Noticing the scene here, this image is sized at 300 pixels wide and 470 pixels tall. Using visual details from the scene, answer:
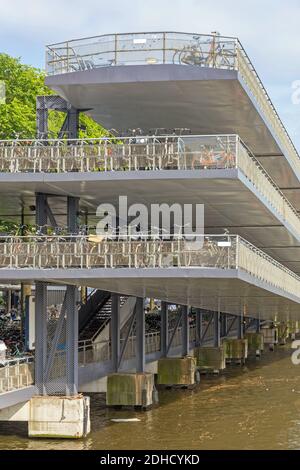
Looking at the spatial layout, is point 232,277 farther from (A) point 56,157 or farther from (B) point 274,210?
(B) point 274,210

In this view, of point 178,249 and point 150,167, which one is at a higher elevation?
point 150,167

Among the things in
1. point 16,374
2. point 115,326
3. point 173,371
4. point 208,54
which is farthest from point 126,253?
point 173,371

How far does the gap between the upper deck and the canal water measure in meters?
11.2

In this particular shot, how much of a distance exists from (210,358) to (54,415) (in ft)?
86.0

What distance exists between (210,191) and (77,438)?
8890 millimetres

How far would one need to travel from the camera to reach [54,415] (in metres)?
31.5

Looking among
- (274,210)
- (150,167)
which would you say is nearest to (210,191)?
(150,167)

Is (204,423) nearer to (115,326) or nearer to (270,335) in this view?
(115,326)

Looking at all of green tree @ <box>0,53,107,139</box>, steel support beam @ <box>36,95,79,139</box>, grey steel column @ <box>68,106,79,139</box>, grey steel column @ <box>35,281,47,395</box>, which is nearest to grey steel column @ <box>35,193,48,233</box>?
grey steel column @ <box>35,281,47,395</box>

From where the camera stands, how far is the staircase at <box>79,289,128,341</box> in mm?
40875

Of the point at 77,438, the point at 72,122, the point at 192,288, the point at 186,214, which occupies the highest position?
the point at 72,122

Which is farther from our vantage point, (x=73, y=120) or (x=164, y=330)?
(x=164, y=330)

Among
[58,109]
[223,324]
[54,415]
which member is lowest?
[54,415]

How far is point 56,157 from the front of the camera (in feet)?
99.9
